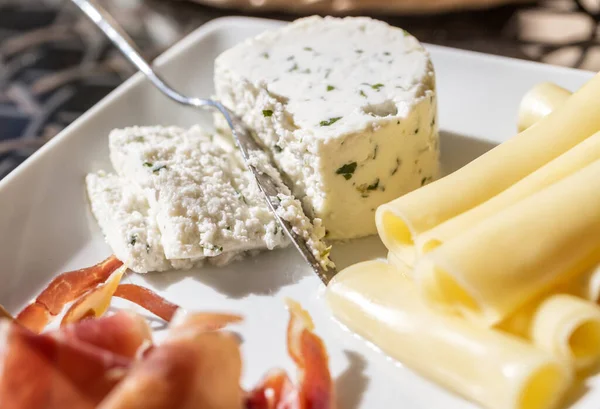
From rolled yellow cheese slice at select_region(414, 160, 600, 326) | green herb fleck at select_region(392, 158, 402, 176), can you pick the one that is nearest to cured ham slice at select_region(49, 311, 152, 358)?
rolled yellow cheese slice at select_region(414, 160, 600, 326)

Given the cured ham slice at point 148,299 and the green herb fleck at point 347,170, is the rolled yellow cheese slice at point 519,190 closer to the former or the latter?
the green herb fleck at point 347,170

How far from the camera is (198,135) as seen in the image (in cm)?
218

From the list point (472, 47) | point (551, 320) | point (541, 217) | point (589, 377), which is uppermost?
point (541, 217)

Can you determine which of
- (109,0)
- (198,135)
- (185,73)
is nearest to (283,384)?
(198,135)

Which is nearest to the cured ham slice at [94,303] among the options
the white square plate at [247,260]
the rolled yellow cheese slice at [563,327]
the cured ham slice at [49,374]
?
the white square plate at [247,260]

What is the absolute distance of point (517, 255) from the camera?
4.51 ft

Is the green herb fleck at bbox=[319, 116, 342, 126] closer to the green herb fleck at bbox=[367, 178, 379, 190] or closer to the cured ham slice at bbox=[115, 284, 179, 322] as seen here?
the green herb fleck at bbox=[367, 178, 379, 190]

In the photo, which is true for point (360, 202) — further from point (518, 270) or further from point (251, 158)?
point (518, 270)

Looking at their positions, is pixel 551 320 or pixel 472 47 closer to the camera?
pixel 551 320

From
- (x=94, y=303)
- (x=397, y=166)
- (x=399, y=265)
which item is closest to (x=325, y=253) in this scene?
(x=399, y=265)

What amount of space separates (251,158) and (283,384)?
78 cm

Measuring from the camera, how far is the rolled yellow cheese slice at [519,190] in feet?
4.94

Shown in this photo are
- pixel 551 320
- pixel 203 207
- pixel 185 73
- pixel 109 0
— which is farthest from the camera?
pixel 109 0

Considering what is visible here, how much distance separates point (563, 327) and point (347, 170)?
75cm
